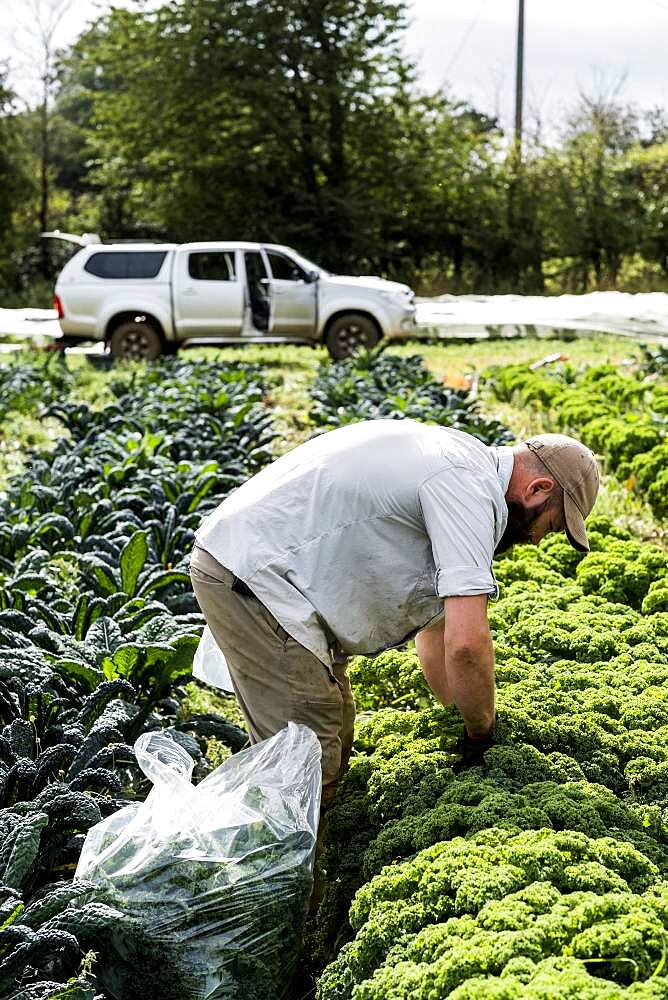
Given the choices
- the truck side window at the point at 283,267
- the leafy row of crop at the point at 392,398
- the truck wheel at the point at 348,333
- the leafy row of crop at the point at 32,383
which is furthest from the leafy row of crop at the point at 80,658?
the truck side window at the point at 283,267

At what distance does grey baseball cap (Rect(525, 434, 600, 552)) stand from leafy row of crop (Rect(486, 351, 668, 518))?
3.66m

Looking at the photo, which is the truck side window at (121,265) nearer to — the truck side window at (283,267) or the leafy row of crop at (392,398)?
the truck side window at (283,267)

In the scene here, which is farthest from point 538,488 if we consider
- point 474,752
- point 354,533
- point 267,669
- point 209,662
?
point 209,662

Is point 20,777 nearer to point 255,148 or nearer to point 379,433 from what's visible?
point 379,433

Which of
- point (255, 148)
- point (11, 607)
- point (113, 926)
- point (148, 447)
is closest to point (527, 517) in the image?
point (113, 926)

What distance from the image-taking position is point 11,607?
483 centimetres

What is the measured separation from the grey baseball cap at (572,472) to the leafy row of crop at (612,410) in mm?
3658

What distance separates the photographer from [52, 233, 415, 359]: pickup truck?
17.2 metres

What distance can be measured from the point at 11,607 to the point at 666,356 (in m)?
8.98

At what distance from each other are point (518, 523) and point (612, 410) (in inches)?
230

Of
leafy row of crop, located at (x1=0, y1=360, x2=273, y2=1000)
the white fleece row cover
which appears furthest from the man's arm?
the white fleece row cover

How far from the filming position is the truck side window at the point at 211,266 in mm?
17484

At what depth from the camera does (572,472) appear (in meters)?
3.11

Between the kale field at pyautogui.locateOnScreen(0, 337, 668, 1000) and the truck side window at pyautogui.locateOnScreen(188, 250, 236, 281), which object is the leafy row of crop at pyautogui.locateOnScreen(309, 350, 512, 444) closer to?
the kale field at pyautogui.locateOnScreen(0, 337, 668, 1000)
